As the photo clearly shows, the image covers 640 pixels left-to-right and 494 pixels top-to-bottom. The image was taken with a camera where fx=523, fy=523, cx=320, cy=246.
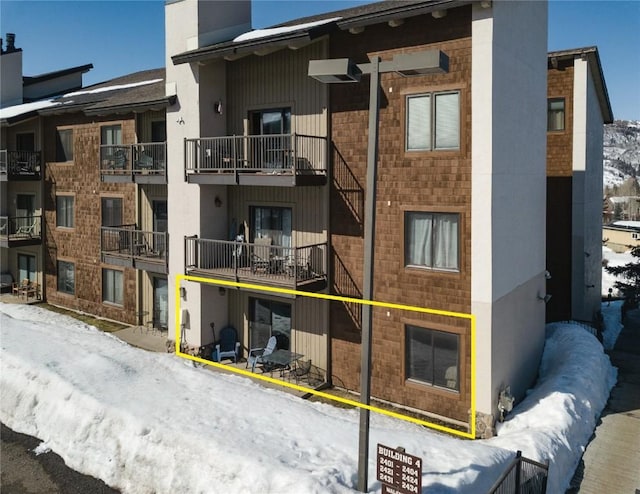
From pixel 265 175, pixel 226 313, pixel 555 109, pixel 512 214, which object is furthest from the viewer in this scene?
pixel 555 109

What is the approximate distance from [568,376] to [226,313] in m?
10.9

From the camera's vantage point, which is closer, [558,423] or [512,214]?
[558,423]

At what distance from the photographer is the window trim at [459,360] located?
1280 centimetres

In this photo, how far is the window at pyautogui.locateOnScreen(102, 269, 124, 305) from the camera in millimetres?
21997

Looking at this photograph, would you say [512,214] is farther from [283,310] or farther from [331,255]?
[283,310]

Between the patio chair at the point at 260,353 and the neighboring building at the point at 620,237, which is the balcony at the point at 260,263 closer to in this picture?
the patio chair at the point at 260,353

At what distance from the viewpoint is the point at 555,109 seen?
20812 millimetres

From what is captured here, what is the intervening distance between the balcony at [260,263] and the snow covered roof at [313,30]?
5698 millimetres

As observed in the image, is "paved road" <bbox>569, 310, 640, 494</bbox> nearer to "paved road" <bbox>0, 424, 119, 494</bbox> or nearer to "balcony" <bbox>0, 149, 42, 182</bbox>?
"paved road" <bbox>0, 424, 119, 494</bbox>

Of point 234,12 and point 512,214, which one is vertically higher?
point 234,12

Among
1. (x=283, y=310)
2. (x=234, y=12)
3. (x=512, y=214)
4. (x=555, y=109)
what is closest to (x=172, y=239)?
(x=283, y=310)

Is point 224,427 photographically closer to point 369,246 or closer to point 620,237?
point 369,246

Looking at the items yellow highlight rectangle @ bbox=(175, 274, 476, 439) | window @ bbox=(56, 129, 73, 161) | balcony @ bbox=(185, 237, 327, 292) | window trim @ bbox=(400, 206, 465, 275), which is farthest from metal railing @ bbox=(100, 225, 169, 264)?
window trim @ bbox=(400, 206, 465, 275)

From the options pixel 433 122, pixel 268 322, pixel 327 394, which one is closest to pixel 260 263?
pixel 268 322
